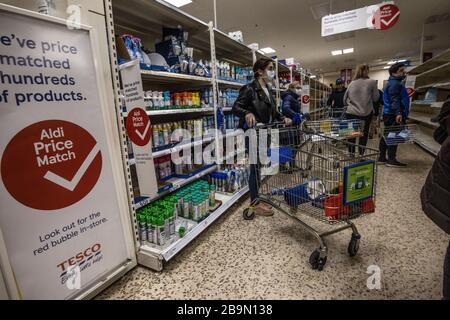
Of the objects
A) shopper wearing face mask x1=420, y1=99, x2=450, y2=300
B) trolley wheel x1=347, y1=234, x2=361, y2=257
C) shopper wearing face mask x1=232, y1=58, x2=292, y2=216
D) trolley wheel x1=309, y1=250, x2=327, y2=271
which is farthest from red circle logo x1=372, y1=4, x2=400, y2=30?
trolley wheel x1=309, y1=250, x2=327, y2=271

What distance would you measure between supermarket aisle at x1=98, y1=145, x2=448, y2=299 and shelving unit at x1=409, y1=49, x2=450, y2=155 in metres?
3.64

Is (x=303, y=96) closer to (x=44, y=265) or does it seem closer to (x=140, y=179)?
(x=140, y=179)

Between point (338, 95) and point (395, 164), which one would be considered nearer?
point (395, 164)

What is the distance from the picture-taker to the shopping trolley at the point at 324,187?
1565mm

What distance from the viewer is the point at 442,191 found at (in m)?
1.11

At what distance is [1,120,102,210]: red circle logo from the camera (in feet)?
3.78

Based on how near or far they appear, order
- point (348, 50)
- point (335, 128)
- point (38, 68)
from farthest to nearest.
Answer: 1. point (348, 50)
2. point (335, 128)
3. point (38, 68)

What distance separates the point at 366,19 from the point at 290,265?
4.78 meters

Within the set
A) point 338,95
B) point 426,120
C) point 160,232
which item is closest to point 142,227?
point 160,232

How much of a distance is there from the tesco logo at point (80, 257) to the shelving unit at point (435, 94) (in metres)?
5.74

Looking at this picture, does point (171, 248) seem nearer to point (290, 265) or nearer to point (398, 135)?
point (290, 265)

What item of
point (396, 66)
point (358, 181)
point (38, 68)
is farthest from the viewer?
point (396, 66)

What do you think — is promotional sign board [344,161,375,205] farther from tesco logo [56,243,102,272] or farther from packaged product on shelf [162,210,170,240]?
tesco logo [56,243,102,272]
